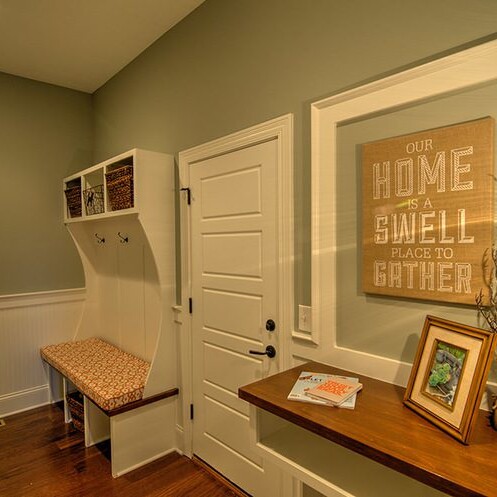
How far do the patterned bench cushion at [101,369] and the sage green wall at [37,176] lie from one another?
2.21 ft

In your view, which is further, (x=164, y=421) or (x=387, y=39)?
(x=164, y=421)

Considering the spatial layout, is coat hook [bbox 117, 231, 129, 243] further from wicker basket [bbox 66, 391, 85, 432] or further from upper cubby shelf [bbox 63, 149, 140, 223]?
wicker basket [bbox 66, 391, 85, 432]

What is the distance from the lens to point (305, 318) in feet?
5.82

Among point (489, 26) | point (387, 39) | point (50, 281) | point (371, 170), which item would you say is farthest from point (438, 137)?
point (50, 281)

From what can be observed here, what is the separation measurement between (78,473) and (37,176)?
256cm

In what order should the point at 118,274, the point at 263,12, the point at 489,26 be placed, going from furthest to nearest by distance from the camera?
the point at 118,274, the point at 263,12, the point at 489,26

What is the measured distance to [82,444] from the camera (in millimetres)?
2723

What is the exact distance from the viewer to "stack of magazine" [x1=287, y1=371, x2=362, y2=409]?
4.12ft

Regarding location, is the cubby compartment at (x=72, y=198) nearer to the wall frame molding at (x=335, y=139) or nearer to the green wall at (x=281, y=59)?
the green wall at (x=281, y=59)

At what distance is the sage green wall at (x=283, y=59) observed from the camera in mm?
1353

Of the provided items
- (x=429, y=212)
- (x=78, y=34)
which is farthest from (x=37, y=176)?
(x=429, y=212)

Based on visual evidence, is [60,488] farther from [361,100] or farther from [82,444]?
[361,100]

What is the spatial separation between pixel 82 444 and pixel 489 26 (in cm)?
341

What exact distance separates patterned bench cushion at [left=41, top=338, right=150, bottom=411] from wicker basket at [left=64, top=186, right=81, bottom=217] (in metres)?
1.22
